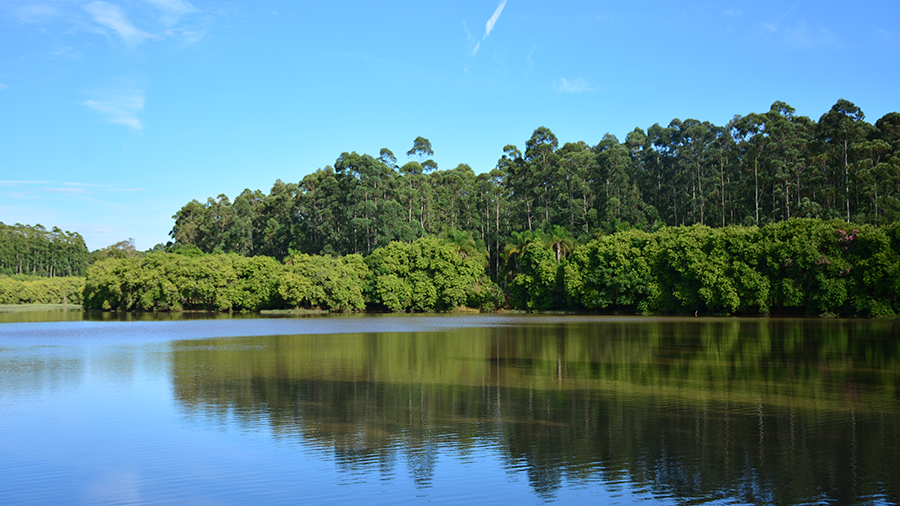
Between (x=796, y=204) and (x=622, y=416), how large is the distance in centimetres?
6211

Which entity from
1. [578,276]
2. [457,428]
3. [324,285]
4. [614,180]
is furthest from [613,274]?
[457,428]

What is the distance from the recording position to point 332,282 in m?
67.8

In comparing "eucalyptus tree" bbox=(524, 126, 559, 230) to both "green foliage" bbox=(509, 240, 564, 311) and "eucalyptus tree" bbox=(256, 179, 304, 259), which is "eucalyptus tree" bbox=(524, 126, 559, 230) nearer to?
"green foliage" bbox=(509, 240, 564, 311)

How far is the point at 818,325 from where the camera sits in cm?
4044

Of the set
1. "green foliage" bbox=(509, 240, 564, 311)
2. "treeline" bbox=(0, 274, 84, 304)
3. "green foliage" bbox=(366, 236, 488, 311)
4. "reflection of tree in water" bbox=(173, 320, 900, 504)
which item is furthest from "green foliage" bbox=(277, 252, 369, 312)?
"treeline" bbox=(0, 274, 84, 304)

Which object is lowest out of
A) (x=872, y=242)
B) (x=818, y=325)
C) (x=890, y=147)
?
(x=818, y=325)

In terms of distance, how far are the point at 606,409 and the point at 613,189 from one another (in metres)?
71.0

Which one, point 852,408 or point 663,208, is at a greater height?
point 663,208

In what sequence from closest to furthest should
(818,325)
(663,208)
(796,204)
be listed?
1. (818,325)
2. (796,204)
3. (663,208)

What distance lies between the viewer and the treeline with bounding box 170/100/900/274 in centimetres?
6481

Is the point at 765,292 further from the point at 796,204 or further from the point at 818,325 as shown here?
the point at 796,204

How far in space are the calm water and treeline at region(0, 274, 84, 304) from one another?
311ft

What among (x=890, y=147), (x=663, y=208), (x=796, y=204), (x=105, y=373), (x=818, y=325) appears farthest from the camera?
(x=663, y=208)

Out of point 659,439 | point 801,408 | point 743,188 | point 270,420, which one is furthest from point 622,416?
point 743,188
